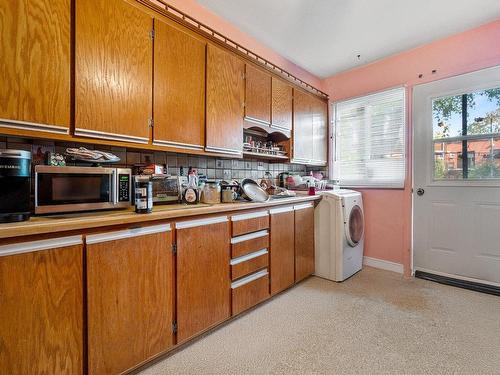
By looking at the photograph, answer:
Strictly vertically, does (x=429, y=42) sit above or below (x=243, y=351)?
above

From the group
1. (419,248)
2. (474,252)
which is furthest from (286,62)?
(474,252)

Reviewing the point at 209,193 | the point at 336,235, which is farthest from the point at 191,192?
the point at 336,235

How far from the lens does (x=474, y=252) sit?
98.1 inches

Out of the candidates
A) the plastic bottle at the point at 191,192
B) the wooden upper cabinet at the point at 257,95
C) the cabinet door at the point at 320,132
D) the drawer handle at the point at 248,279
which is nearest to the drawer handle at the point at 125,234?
the plastic bottle at the point at 191,192

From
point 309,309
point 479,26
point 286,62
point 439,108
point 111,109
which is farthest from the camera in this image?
point 286,62

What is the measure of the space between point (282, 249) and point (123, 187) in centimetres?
149

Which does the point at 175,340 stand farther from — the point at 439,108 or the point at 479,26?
the point at 479,26

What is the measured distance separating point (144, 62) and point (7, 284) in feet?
4.59

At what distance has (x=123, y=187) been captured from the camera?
146 cm

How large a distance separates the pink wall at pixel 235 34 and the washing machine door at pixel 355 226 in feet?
6.32

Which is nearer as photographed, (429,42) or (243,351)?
(243,351)

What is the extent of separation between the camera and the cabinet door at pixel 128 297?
3.91 feet

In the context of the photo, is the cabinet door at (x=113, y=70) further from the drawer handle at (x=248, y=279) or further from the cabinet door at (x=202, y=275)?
the drawer handle at (x=248, y=279)

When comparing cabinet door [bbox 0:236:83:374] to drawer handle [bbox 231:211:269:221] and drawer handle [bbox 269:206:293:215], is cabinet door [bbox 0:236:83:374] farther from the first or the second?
drawer handle [bbox 269:206:293:215]
